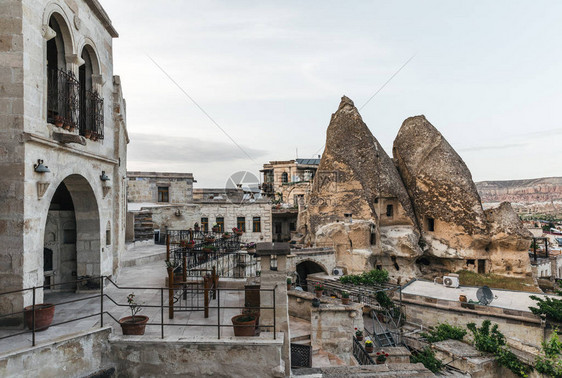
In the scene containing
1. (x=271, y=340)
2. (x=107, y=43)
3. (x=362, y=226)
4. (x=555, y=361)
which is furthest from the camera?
(x=362, y=226)

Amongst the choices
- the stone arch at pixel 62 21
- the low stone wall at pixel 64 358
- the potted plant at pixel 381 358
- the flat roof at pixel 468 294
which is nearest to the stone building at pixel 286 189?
the flat roof at pixel 468 294

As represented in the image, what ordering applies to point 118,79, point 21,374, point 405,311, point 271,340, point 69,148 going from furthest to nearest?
point 405,311 < point 118,79 < point 69,148 < point 271,340 < point 21,374

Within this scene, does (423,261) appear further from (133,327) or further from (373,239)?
(133,327)

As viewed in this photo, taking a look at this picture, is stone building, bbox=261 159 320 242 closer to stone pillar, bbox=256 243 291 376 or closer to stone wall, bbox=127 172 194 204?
stone wall, bbox=127 172 194 204

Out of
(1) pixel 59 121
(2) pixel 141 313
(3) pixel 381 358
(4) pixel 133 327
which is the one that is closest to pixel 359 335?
(3) pixel 381 358

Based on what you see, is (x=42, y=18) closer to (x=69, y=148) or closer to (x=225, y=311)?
(x=69, y=148)

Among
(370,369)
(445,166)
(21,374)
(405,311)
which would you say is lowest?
(405,311)

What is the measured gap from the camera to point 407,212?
107 feet

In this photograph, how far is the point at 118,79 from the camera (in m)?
13.3

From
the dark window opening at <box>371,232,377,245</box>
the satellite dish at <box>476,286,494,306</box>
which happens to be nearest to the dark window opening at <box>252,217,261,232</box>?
the dark window opening at <box>371,232,377,245</box>

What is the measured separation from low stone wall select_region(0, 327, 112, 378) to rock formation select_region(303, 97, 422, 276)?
25.9 m

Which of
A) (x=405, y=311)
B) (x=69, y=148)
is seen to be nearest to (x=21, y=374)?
(x=69, y=148)

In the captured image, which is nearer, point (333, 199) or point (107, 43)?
point (107, 43)

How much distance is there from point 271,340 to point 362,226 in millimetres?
25363
